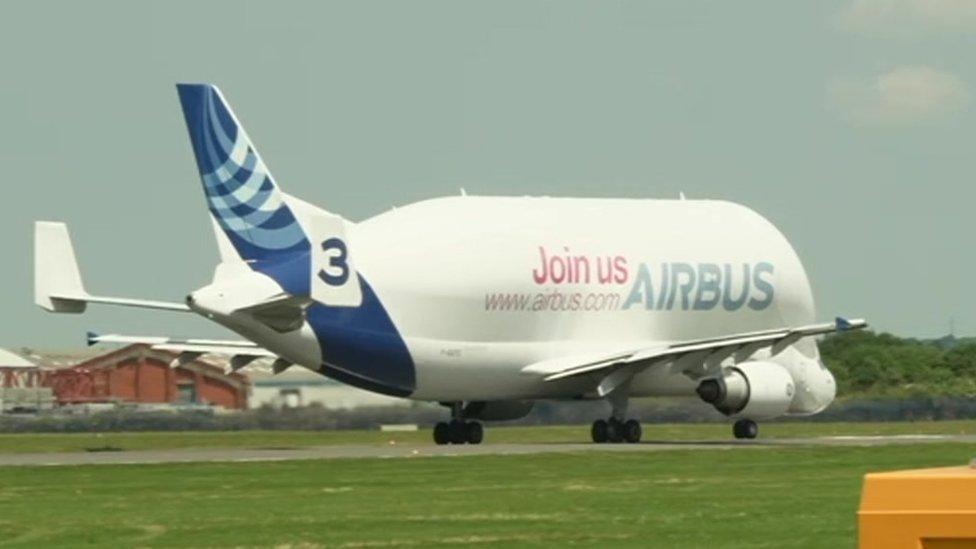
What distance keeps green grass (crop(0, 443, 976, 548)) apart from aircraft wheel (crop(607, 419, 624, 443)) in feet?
37.6

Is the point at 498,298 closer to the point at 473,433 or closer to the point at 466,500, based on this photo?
the point at 473,433

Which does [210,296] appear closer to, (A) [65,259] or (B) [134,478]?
(A) [65,259]

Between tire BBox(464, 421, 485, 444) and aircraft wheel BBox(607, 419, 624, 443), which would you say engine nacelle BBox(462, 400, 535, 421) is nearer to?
tire BBox(464, 421, 485, 444)

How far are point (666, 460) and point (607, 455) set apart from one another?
2320mm

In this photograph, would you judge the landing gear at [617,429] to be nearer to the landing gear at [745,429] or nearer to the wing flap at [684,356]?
the wing flap at [684,356]

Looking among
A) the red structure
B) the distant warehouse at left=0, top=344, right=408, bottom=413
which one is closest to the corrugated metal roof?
the distant warehouse at left=0, top=344, right=408, bottom=413

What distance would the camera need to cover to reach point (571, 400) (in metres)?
58.8

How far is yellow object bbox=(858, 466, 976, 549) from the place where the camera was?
5609 mm

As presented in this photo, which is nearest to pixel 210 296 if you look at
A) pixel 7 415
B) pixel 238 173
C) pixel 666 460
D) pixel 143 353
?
pixel 238 173

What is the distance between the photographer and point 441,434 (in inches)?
2174

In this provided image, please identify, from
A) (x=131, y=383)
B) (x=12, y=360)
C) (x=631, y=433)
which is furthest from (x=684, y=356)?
(x=12, y=360)

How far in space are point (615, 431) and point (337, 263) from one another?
958 centimetres

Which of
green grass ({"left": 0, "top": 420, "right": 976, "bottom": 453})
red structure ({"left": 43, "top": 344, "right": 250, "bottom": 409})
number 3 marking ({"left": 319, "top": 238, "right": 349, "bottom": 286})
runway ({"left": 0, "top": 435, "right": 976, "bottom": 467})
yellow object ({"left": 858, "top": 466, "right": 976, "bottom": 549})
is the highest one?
red structure ({"left": 43, "top": 344, "right": 250, "bottom": 409})

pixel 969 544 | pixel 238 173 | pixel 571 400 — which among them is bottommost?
pixel 969 544
